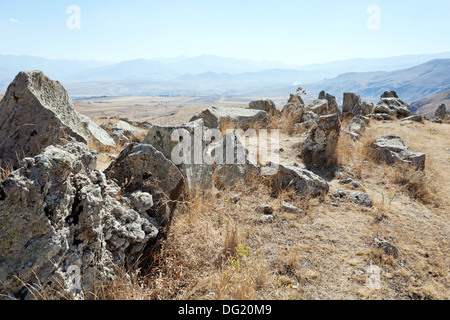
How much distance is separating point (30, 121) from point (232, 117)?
514 cm

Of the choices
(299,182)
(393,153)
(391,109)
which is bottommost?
(299,182)

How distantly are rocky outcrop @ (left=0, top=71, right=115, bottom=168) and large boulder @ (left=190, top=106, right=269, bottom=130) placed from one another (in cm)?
355

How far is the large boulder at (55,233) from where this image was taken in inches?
83.1

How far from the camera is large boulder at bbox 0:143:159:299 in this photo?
211cm

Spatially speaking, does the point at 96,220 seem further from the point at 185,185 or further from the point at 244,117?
the point at 244,117

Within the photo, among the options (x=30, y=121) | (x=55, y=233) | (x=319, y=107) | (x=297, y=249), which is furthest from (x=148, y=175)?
(x=319, y=107)

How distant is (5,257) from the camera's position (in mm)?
2098

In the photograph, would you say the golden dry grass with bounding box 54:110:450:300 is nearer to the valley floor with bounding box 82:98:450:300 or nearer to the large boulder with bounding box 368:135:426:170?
the valley floor with bounding box 82:98:450:300

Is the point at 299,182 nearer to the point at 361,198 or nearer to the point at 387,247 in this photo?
the point at 361,198

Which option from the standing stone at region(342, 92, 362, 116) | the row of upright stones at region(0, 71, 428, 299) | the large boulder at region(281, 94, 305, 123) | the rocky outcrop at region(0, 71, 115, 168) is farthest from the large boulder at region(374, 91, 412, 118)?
the rocky outcrop at region(0, 71, 115, 168)

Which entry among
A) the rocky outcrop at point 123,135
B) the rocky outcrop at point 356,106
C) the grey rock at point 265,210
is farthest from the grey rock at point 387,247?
the rocky outcrop at point 356,106

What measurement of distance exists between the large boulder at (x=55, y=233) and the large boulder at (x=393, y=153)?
652cm

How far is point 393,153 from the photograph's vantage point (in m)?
6.67

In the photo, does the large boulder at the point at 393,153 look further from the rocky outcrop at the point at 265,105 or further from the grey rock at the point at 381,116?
the grey rock at the point at 381,116
